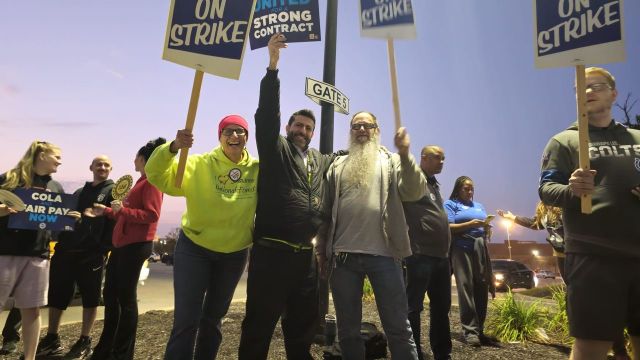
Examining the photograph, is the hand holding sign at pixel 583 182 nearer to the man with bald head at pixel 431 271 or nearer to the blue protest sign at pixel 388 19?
the blue protest sign at pixel 388 19

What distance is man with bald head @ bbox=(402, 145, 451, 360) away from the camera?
397 cm

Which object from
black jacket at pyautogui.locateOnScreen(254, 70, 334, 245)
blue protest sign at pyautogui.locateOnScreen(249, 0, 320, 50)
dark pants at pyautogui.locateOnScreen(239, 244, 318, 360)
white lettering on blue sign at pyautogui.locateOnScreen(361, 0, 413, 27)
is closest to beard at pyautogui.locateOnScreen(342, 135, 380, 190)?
black jacket at pyautogui.locateOnScreen(254, 70, 334, 245)

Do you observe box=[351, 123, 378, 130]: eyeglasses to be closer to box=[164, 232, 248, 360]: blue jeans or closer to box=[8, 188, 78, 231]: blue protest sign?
box=[164, 232, 248, 360]: blue jeans

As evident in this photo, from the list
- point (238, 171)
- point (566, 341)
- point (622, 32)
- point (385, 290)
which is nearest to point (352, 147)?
point (238, 171)

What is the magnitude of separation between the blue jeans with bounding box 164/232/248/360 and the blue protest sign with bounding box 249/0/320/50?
3009 millimetres

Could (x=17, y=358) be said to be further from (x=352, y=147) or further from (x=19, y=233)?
(x=352, y=147)

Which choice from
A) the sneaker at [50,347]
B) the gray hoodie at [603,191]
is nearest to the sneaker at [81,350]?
the sneaker at [50,347]

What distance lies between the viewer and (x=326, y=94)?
452 centimetres

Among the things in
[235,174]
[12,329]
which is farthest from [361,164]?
[12,329]

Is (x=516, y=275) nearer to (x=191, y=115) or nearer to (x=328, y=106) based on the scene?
(x=328, y=106)

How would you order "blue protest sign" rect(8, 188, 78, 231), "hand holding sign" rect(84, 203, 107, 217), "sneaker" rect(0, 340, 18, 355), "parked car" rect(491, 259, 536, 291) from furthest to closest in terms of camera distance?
"parked car" rect(491, 259, 536, 291) → "sneaker" rect(0, 340, 18, 355) → "hand holding sign" rect(84, 203, 107, 217) → "blue protest sign" rect(8, 188, 78, 231)

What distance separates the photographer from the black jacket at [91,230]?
14.1 feet

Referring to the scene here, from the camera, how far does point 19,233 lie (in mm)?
3418

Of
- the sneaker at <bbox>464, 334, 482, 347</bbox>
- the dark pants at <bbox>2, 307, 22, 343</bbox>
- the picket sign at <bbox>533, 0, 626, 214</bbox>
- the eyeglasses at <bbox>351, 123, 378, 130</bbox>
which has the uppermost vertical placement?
the picket sign at <bbox>533, 0, 626, 214</bbox>
